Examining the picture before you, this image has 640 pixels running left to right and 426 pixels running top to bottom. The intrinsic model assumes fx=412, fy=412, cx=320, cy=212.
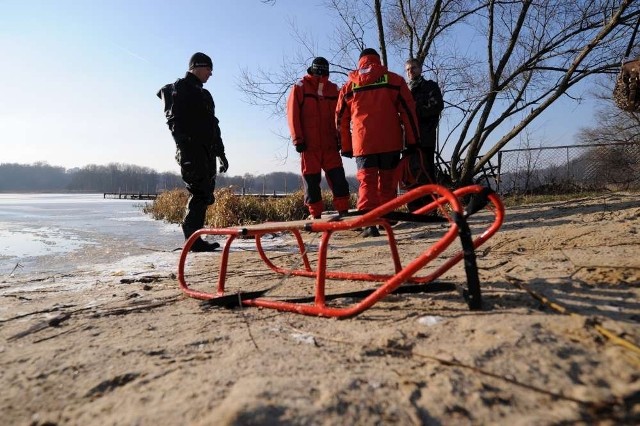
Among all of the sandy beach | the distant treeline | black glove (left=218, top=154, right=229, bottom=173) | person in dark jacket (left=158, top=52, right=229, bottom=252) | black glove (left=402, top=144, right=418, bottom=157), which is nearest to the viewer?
the sandy beach

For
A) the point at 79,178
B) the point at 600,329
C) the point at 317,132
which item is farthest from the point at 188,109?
the point at 79,178

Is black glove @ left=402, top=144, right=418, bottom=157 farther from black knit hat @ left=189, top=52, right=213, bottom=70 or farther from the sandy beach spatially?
black knit hat @ left=189, top=52, right=213, bottom=70

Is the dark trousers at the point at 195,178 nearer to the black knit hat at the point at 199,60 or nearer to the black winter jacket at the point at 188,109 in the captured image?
the black winter jacket at the point at 188,109

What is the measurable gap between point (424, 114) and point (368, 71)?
1.56 m

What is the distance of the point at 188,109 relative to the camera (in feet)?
15.5

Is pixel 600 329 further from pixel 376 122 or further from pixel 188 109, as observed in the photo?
pixel 188 109

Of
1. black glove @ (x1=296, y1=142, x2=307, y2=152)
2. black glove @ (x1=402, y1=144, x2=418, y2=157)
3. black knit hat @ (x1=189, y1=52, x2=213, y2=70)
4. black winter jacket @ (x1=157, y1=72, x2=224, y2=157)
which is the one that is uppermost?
black knit hat @ (x1=189, y1=52, x2=213, y2=70)

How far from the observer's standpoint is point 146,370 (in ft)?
5.09

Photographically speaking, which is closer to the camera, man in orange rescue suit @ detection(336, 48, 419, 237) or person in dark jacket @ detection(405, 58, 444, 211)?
man in orange rescue suit @ detection(336, 48, 419, 237)

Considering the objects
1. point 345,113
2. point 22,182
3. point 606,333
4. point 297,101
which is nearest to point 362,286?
point 606,333

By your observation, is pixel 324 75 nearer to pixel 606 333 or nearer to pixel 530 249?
pixel 530 249

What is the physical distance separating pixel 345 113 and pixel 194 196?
6.79ft

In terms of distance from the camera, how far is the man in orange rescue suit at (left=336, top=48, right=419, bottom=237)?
15.1ft

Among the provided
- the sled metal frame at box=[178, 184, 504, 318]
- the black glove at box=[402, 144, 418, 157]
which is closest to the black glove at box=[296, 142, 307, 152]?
the black glove at box=[402, 144, 418, 157]
